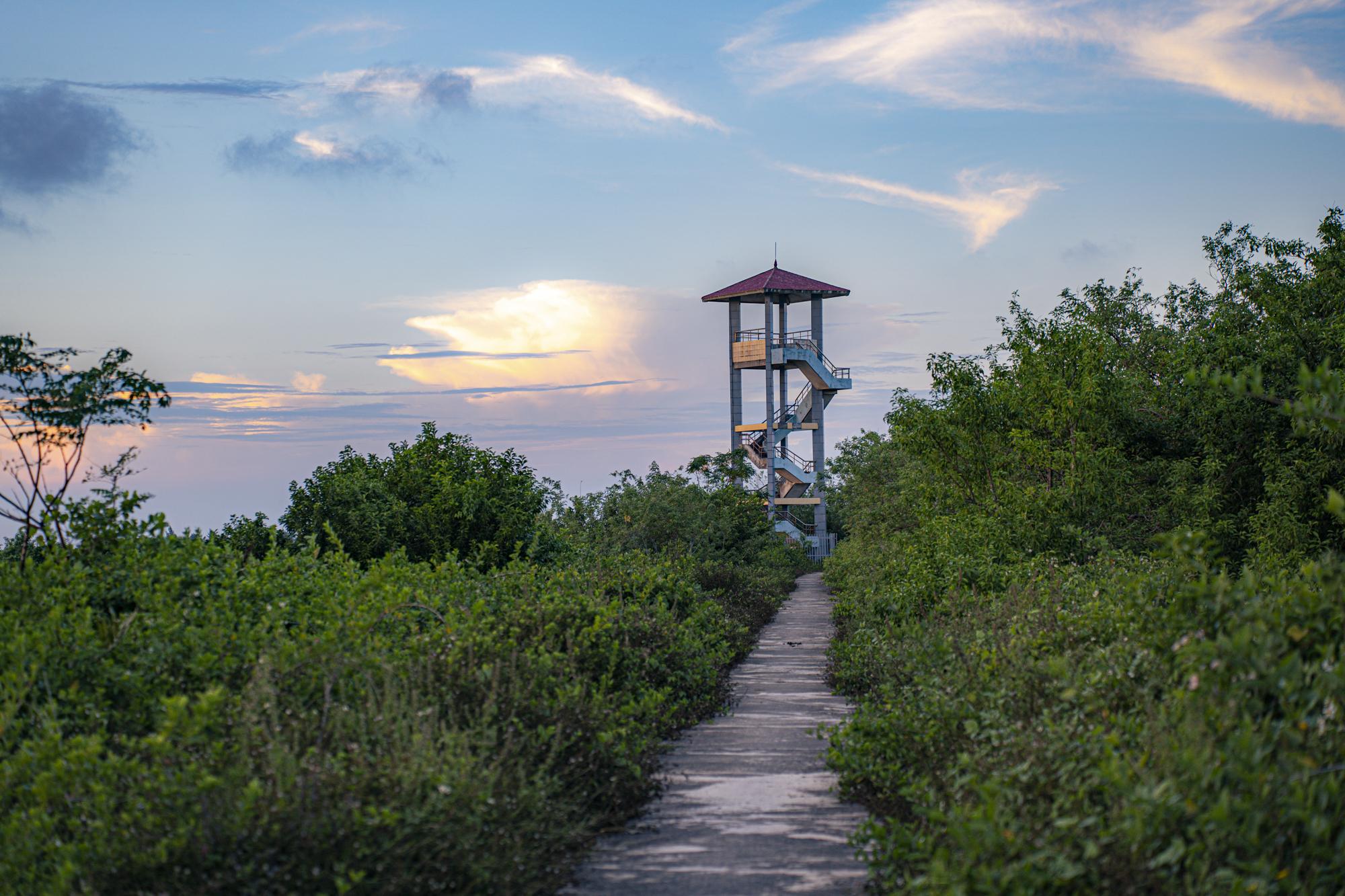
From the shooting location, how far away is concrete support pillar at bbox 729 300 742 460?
4428cm

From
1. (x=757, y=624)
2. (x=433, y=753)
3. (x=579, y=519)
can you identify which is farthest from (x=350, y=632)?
(x=579, y=519)

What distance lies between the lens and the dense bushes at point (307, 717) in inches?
169

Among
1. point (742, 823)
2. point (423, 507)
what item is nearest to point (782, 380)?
point (423, 507)

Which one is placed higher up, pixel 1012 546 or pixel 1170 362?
pixel 1170 362

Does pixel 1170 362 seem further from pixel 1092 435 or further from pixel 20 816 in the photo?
pixel 20 816

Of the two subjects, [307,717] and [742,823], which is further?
[742,823]

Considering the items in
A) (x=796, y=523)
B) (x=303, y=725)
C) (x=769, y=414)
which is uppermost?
(x=769, y=414)

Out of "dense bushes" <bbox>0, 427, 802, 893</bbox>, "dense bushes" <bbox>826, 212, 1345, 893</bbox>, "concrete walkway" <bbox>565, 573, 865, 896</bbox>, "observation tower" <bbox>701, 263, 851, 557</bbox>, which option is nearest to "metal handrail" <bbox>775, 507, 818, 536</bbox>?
"observation tower" <bbox>701, 263, 851, 557</bbox>

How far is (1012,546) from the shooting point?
14852 millimetres

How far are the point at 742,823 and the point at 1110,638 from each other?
281 cm

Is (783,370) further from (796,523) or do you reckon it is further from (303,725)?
(303,725)

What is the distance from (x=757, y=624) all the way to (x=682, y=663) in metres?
8.99

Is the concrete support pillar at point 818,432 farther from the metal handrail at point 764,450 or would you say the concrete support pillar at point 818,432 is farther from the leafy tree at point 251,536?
the leafy tree at point 251,536

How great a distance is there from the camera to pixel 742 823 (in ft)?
20.2
